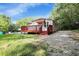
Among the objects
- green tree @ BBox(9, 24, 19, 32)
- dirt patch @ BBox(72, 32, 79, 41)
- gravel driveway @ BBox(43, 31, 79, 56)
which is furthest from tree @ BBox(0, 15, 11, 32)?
dirt patch @ BBox(72, 32, 79, 41)

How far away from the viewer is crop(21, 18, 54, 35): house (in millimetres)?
1322

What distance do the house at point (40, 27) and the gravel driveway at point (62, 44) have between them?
2.1 inches

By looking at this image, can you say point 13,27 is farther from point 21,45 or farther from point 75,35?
point 75,35

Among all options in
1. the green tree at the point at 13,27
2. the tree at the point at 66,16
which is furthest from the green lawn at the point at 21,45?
the tree at the point at 66,16

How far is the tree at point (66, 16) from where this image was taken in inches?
51.9

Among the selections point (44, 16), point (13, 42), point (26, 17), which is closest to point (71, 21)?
point (44, 16)

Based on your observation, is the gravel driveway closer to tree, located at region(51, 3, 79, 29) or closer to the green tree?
tree, located at region(51, 3, 79, 29)

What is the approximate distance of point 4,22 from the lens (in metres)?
1.34

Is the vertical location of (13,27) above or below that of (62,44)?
above

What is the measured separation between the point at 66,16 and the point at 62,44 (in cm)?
22

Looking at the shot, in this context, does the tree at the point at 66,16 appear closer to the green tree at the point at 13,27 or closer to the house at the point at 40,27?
the house at the point at 40,27

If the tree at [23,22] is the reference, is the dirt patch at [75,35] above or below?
below

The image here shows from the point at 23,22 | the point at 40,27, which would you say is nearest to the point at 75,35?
the point at 40,27

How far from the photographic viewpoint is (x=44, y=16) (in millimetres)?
1319
